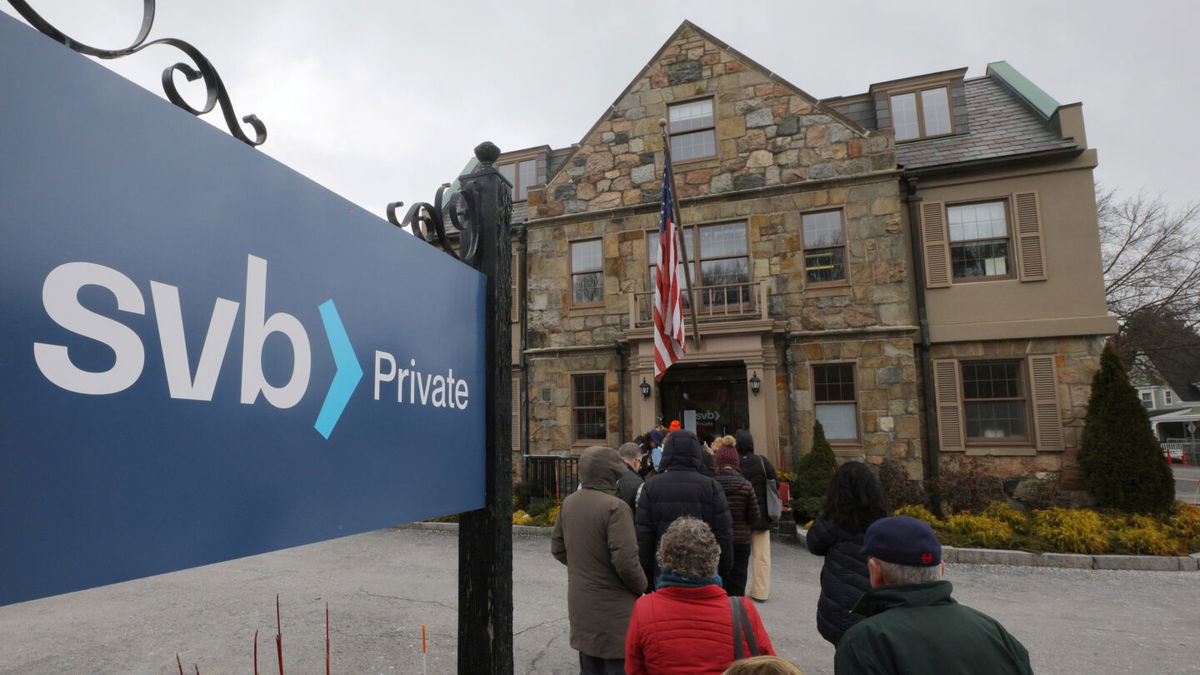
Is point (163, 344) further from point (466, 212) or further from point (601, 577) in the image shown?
point (601, 577)

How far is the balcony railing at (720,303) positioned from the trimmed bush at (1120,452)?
18.2 feet

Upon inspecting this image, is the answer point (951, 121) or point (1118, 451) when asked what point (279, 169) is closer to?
point (1118, 451)

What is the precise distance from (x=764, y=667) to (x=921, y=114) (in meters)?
14.5

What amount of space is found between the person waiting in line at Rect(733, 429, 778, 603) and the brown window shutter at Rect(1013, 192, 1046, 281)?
8137 millimetres

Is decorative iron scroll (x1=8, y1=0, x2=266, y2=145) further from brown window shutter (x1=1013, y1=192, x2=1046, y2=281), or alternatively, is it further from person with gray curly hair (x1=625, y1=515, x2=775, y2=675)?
brown window shutter (x1=1013, y1=192, x2=1046, y2=281)

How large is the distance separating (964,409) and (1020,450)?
3.67ft

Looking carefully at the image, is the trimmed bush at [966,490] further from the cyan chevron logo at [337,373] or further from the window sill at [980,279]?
the cyan chevron logo at [337,373]

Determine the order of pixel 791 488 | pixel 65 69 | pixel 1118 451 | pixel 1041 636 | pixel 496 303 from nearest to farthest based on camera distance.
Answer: pixel 65 69 → pixel 496 303 → pixel 1041 636 → pixel 1118 451 → pixel 791 488

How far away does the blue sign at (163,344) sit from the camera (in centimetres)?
88

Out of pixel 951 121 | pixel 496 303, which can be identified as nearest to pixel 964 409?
pixel 951 121

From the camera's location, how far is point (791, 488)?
10.9 metres

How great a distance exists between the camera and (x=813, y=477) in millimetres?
10453

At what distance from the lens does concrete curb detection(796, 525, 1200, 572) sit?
7508 mm

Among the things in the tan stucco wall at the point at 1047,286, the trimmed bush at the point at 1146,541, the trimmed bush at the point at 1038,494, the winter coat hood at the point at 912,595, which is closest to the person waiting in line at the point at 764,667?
the winter coat hood at the point at 912,595
